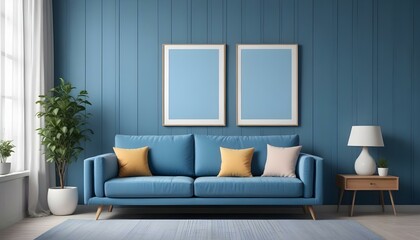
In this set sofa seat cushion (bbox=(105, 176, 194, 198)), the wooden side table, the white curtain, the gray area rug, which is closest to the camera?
the gray area rug

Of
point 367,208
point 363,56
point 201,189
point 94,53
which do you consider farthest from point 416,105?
point 94,53

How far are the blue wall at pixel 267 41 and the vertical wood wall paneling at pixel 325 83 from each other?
1 centimetres

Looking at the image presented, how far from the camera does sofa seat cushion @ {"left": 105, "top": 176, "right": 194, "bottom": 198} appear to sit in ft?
15.4

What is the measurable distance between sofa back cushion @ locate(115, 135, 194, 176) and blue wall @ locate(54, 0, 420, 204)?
293 mm

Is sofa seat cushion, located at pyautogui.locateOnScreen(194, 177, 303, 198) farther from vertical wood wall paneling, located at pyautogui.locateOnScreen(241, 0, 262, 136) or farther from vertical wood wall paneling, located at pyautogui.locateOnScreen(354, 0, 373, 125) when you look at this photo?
vertical wood wall paneling, located at pyautogui.locateOnScreen(354, 0, 373, 125)

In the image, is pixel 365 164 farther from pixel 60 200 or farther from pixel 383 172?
pixel 60 200

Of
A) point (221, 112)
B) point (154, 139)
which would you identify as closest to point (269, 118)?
point (221, 112)

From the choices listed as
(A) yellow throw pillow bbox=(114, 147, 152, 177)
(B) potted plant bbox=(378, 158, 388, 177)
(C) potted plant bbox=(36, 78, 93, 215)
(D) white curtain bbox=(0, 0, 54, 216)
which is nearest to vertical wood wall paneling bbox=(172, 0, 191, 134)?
(A) yellow throw pillow bbox=(114, 147, 152, 177)

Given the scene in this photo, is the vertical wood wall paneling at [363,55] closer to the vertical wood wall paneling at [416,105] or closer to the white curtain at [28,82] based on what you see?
the vertical wood wall paneling at [416,105]

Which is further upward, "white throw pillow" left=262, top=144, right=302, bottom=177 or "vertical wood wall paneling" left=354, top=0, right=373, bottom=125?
"vertical wood wall paneling" left=354, top=0, right=373, bottom=125

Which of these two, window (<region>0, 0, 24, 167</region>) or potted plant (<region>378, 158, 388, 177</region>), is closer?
window (<region>0, 0, 24, 167</region>)

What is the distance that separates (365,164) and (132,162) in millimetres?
2623

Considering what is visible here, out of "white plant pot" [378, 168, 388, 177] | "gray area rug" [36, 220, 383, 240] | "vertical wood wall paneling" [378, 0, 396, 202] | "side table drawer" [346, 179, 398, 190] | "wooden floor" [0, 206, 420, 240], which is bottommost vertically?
"wooden floor" [0, 206, 420, 240]

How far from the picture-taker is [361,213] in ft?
17.9
